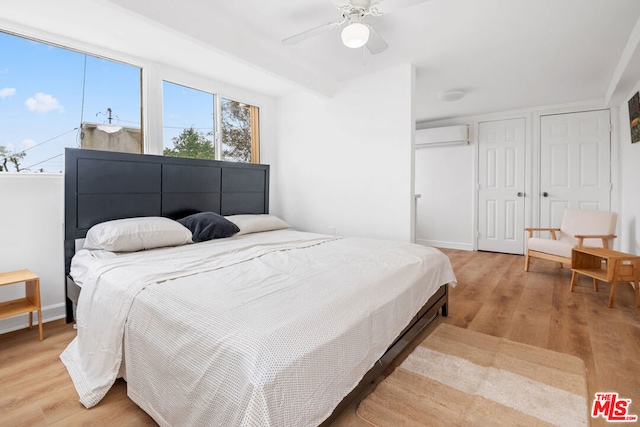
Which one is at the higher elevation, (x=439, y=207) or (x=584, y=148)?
(x=584, y=148)

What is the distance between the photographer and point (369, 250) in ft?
7.75

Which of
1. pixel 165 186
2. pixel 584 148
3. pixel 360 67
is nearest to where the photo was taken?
pixel 165 186

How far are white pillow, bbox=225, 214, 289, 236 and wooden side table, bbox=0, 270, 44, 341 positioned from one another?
1.60 metres

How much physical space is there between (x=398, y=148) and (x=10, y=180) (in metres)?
3.47

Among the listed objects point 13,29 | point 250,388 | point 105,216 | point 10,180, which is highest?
point 13,29

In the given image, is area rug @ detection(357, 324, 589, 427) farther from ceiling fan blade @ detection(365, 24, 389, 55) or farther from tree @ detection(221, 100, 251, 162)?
tree @ detection(221, 100, 251, 162)

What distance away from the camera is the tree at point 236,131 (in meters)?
3.95

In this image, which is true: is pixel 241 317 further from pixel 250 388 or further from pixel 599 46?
pixel 599 46

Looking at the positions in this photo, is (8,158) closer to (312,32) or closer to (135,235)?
(135,235)

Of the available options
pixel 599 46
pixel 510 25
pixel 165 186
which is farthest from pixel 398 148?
pixel 165 186

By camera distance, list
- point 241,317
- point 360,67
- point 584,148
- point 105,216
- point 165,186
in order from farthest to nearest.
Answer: point 584,148 → point 360,67 → point 165,186 → point 105,216 → point 241,317

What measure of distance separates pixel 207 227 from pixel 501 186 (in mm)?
4844

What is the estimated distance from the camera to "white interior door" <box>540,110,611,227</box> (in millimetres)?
4484

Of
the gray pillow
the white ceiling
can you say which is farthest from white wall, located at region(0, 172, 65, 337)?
the white ceiling
